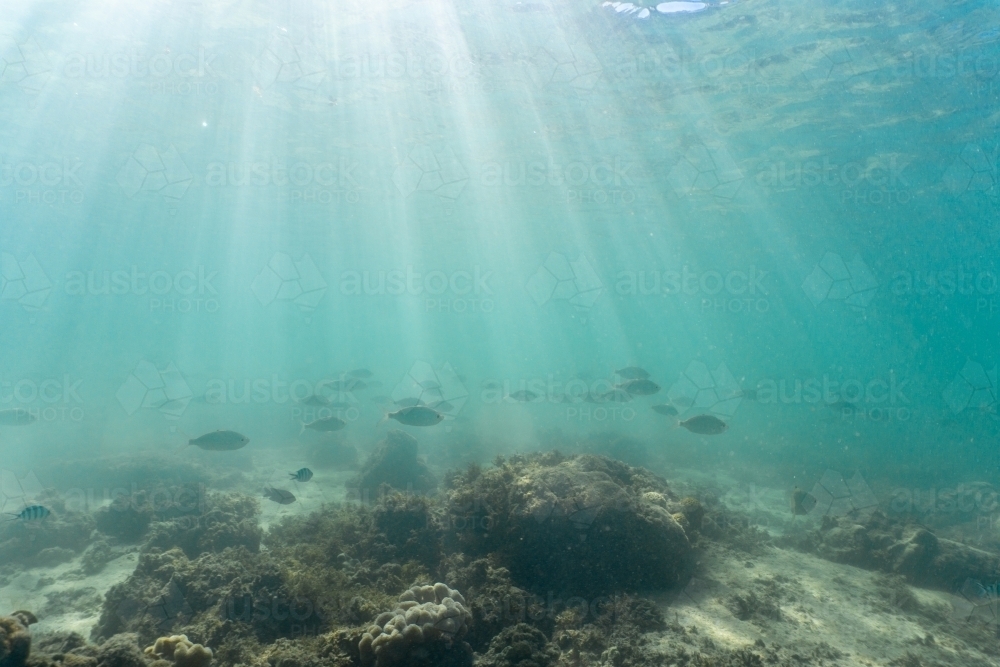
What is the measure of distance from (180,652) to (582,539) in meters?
4.25

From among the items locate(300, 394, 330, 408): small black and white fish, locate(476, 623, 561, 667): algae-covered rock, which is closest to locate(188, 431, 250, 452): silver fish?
locate(300, 394, 330, 408): small black and white fish

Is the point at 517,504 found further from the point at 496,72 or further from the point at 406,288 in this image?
the point at 406,288

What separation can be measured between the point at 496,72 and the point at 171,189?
25370 millimetres

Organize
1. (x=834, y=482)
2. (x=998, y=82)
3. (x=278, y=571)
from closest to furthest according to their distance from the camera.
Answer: (x=278, y=571)
(x=998, y=82)
(x=834, y=482)

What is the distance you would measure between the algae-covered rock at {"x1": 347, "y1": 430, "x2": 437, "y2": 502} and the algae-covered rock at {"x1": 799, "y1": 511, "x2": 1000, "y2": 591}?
32.4ft

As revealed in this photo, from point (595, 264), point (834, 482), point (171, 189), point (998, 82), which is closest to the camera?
point (998, 82)

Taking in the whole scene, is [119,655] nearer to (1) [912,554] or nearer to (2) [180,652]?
(2) [180,652]

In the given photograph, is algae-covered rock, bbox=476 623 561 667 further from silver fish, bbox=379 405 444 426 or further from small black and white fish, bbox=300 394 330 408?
small black and white fish, bbox=300 394 330 408

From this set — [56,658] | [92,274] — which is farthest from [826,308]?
[92,274]

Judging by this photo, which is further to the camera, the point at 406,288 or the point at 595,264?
the point at 406,288

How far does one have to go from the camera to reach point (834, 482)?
1917 centimetres

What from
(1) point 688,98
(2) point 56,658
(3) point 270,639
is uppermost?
(1) point 688,98

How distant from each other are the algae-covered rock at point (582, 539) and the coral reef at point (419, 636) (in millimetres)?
1484

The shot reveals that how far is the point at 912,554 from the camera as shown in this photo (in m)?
8.40
